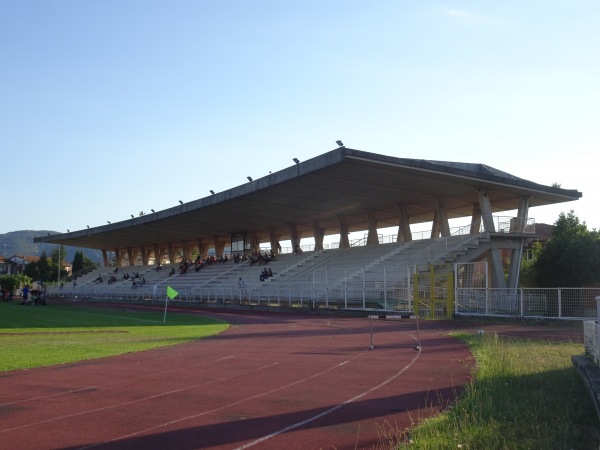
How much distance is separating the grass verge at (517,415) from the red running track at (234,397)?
0.52 meters

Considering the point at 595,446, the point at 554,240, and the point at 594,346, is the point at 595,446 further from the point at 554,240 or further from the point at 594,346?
the point at 554,240

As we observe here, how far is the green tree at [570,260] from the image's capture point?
37.3 meters

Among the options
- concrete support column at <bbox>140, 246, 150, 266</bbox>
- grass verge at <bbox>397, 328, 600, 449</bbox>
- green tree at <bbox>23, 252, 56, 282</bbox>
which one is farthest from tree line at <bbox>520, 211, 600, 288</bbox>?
green tree at <bbox>23, 252, 56, 282</bbox>

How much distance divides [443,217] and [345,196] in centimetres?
610

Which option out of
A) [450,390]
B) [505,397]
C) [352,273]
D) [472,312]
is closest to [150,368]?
[450,390]

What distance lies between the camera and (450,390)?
10.4 meters

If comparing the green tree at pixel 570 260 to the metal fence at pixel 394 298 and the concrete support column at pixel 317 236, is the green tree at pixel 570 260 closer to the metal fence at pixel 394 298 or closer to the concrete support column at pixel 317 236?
the metal fence at pixel 394 298

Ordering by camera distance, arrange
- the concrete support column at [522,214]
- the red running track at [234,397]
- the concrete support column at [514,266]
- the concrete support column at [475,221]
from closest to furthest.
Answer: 1. the red running track at [234,397]
2. the concrete support column at [522,214]
3. the concrete support column at [514,266]
4. the concrete support column at [475,221]

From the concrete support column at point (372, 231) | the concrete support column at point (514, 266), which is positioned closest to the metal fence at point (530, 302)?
the concrete support column at point (514, 266)

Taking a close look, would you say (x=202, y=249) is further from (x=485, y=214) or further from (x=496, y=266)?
(x=485, y=214)

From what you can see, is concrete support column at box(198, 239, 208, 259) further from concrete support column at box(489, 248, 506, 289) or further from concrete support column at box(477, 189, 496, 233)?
concrete support column at box(477, 189, 496, 233)

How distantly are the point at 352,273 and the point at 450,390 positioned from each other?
92.7ft

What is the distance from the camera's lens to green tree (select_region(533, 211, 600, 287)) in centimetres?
3734

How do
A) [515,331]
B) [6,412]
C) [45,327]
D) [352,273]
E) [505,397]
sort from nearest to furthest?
1. [505,397]
2. [6,412]
3. [515,331]
4. [45,327]
5. [352,273]
